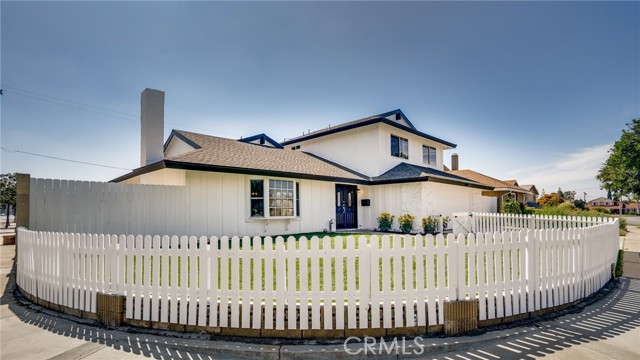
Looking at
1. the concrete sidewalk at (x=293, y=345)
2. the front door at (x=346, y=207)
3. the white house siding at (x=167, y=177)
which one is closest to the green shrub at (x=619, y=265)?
the concrete sidewalk at (x=293, y=345)

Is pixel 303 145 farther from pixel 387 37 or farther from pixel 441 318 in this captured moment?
pixel 441 318

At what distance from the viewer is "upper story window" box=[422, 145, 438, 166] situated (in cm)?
1803

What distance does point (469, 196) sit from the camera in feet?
56.7

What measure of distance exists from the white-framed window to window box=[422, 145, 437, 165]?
10.3 metres

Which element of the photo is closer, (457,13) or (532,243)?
(532,243)

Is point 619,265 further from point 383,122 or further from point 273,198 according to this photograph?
point 273,198

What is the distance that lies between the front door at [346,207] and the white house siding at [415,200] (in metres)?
0.68

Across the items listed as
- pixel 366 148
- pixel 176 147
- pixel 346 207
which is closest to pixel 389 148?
pixel 366 148

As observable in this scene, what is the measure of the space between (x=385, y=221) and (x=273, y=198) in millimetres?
5906

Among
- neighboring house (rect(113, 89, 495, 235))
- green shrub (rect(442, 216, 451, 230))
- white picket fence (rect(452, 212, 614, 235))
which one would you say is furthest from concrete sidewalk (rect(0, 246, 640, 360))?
green shrub (rect(442, 216, 451, 230))

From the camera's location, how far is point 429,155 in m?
18.4

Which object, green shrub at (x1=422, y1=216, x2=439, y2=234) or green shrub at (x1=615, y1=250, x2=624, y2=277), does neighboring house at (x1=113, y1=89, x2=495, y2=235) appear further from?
green shrub at (x1=615, y1=250, x2=624, y2=277)

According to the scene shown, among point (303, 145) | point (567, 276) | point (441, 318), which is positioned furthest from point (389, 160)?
point (441, 318)

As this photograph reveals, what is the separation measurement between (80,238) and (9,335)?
125 cm
